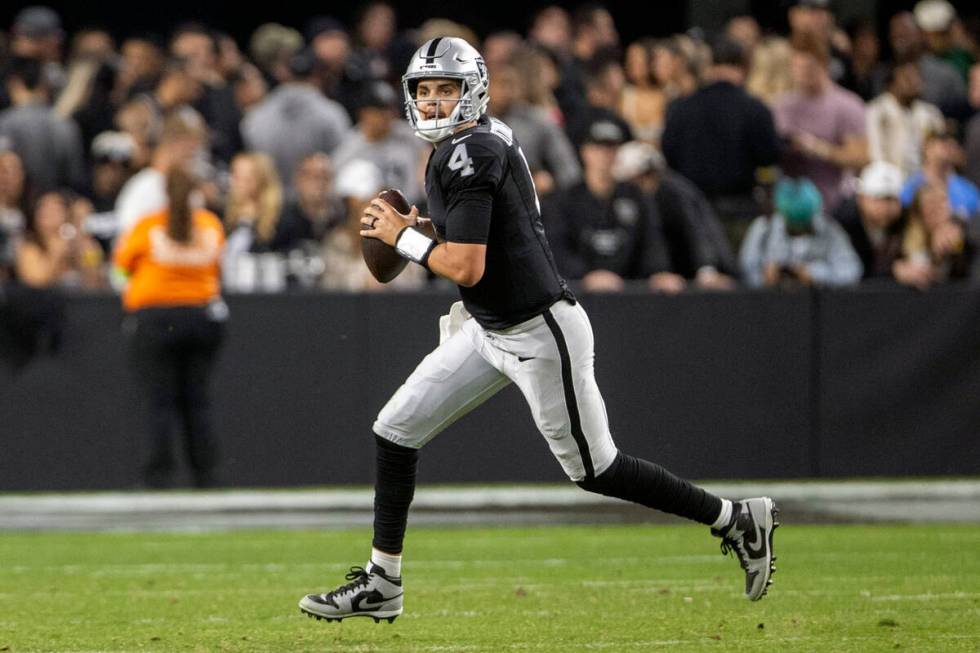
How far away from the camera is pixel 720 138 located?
42.0 ft

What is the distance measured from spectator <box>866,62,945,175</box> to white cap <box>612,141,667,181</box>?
1934 mm

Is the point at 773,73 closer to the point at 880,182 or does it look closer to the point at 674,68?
the point at 674,68

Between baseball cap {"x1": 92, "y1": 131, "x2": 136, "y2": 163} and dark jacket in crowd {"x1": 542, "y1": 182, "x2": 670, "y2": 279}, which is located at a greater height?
baseball cap {"x1": 92, "y1": 131, "x2": 136, "y2": 163}

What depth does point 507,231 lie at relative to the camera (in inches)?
251

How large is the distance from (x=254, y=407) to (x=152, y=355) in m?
0.78

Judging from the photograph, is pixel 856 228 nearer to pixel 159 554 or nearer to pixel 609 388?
pixel 609 388

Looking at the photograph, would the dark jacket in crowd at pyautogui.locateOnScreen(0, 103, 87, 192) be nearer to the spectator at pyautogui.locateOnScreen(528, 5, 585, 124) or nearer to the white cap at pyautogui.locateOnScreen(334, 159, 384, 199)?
the white cap at pyautogui.locateOnScreen(334, 159, 384, 199)

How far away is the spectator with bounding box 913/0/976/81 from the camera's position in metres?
15.8

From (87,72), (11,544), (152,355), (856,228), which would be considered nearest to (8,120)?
(87,72)

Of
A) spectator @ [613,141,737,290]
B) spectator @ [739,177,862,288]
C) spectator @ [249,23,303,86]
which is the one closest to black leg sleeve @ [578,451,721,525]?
spectator @ [613,141,737,290]

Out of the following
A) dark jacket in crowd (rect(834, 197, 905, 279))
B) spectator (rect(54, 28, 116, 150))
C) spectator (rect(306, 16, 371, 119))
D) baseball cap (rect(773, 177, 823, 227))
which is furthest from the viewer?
spectator (rect(306, 16, 371, 119))

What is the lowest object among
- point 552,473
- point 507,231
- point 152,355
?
point 552,473

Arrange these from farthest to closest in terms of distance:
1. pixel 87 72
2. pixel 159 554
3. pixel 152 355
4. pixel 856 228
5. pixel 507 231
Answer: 1. pixel 87 72
2. pixel 856 228
3. pixel 152 355
4. pixel 159 554
5. pixel 507 231

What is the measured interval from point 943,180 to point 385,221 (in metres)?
7.62
